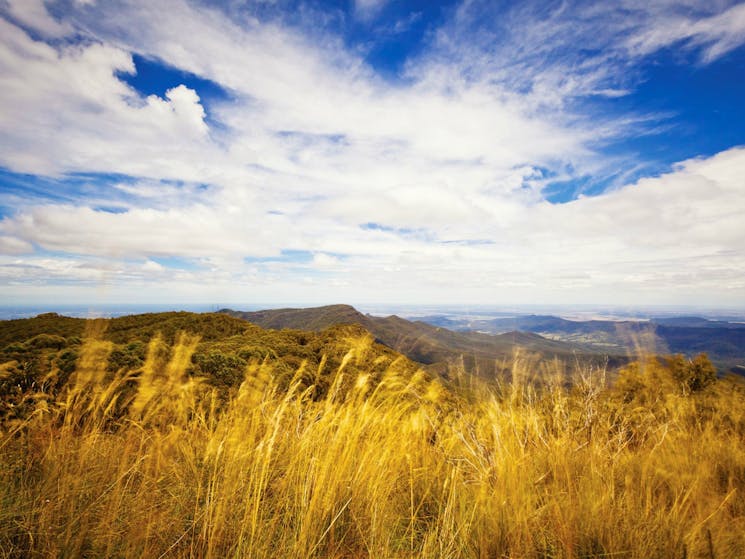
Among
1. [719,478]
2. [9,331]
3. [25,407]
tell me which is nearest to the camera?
[719,478]

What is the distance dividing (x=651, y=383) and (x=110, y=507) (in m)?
9.78

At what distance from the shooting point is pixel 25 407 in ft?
12.5

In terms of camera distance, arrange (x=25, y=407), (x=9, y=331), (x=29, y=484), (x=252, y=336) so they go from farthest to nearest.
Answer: (x=9, y=331) < (x=252, y=336) < (x=25, y=407) < (x=29, y=484)

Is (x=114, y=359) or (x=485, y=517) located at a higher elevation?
(x=114, y=359)

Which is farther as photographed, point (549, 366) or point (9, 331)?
point (9, 331)

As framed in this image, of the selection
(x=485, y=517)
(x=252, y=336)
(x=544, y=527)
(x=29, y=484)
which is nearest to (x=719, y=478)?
(x=544, y=527)

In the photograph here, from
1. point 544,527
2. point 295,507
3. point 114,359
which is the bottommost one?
point 544,527

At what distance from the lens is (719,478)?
11.2 feet

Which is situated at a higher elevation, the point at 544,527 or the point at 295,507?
the point at 295,507

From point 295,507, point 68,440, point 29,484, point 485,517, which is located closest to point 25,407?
point 68,440

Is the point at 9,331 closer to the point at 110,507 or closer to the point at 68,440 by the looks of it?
the point at 68,440

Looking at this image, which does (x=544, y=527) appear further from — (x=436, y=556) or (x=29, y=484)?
(x=29, y=484)

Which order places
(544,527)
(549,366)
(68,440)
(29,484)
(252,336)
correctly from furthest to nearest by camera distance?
1. (252,336)
2. (549,366)
3. (68,440)
4. (29,484)
5. (544,527)

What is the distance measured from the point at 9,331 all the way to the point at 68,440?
39.7ft
